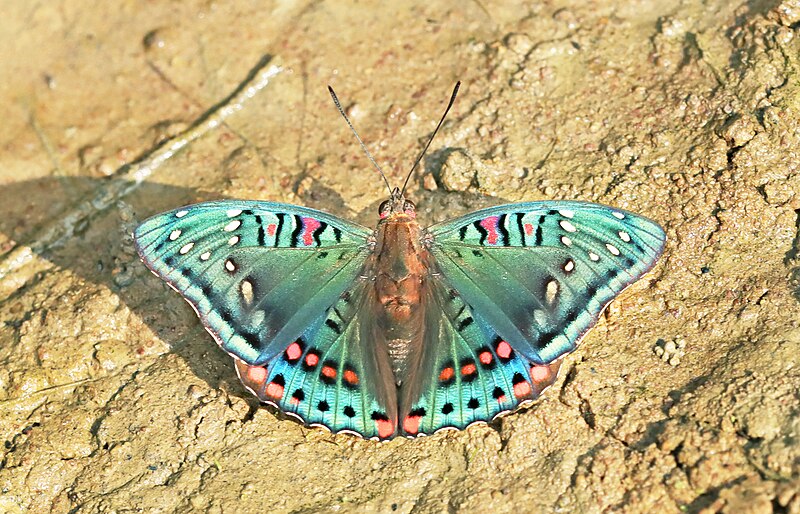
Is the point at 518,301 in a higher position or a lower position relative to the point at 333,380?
higher

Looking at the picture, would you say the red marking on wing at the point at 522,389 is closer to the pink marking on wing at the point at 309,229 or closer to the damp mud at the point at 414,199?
the damp mud at the point at 414,199

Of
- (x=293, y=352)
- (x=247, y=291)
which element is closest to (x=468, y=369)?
(x=293, y=352)

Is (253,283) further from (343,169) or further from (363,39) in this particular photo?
(363,39)

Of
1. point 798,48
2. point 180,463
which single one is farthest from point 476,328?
point 798,48

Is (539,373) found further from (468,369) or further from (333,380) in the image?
(333,380)

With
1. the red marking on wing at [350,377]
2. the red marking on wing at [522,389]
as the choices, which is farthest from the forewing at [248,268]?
the red marking on wing at [522,389]

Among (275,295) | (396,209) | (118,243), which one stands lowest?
(118,243)
